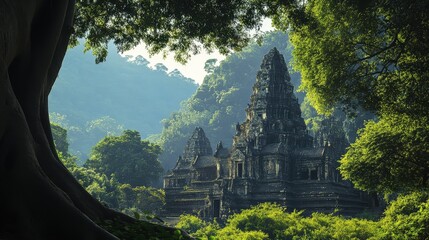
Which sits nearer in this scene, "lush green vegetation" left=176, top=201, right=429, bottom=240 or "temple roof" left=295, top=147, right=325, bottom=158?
"lush green vegetation" left=176, top=201, right=429, bottom=240

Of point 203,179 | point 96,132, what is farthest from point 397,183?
point 96,132

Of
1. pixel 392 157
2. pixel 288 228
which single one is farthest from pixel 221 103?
pixel 392 157

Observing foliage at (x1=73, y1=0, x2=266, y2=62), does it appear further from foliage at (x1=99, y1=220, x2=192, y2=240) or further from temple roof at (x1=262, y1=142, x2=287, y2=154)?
temple roof at (x1=262, y1=142, x2=287, y2=154)

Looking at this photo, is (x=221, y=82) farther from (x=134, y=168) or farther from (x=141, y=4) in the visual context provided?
(x=141, y=4)

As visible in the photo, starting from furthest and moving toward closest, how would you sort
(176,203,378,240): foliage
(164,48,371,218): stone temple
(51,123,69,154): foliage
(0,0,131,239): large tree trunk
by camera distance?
(51,123,69,154): foliage
(164,48,371,218): stone temple
(176,203,378,240): foliage
(0,0,131,239): large tree trunk

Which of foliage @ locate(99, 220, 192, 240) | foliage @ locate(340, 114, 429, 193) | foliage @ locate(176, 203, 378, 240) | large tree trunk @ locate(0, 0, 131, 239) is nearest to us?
large tree trunk @ locate(0, 0, 131, 239)

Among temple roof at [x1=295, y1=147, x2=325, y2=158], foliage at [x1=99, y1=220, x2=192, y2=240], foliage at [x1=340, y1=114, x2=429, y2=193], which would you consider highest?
temple roof at [x1=295, y1=147, x2=325, y2=158]

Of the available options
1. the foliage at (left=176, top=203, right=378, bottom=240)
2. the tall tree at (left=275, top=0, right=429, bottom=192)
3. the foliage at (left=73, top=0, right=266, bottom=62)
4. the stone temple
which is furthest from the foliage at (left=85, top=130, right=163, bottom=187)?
the foliage at (left=73, top=0, right=266, bottom=62)

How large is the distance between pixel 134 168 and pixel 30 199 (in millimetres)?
54352

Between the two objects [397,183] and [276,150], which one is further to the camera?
[276,150]

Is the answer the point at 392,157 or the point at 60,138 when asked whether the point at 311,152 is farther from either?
the point at 60,138

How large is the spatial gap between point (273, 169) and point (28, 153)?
38.0 metres

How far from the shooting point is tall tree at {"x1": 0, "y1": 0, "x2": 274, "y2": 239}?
18.5 feet

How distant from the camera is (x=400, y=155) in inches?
622
